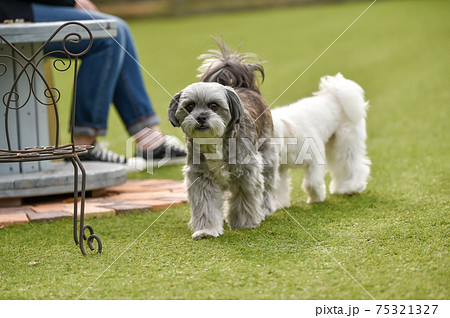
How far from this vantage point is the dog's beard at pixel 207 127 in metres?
3.24

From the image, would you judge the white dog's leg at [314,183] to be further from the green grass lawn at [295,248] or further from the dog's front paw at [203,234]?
the dog's front paw at [203,234]

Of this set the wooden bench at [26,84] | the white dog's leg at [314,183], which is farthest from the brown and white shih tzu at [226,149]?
the wooden bench at [26,84]

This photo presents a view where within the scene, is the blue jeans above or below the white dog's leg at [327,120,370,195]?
above

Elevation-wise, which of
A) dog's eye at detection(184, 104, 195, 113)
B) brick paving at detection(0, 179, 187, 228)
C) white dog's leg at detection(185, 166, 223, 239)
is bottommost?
brick paving at detection(0, 179, 187, 228)

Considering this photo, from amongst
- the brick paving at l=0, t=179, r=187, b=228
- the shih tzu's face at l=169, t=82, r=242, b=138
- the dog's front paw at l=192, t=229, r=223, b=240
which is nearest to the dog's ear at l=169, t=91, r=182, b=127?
the shih tzu's face at l=169, t=82, r=242, b=138

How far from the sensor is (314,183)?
164 inches

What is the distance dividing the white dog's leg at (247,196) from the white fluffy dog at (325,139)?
466 millimetres

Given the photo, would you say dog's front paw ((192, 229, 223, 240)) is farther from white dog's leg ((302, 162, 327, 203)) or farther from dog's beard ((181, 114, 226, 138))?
white dog's leg ((302, 162, 327, 203))

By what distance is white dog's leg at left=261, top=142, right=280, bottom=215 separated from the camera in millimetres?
3789

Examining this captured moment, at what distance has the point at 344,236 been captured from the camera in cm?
324

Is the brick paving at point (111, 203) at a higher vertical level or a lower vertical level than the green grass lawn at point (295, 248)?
lower

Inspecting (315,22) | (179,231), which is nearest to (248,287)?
(179,231)

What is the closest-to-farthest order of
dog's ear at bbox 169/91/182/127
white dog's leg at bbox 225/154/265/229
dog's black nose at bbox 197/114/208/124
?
dog's black nose at bbox 197/114/208/124 < dog's ear at bbox 169/91/182/127 < white dog's leg at bbox 225/154/265/229

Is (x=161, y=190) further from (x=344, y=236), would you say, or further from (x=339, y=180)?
(x=344, y=236)
